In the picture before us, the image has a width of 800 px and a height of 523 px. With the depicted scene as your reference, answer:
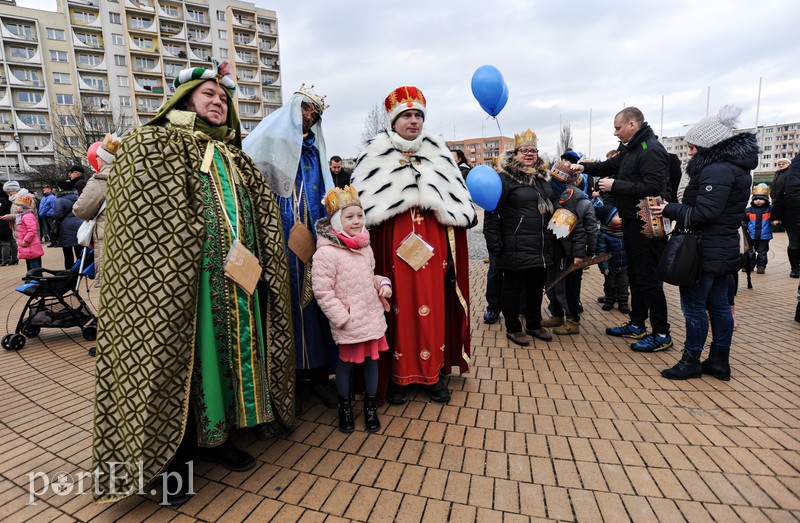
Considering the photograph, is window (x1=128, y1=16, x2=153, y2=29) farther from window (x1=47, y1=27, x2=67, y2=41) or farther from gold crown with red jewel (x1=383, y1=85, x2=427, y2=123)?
gold crown with red jewel (x1=383, y1=85, x2=427, y2=123)

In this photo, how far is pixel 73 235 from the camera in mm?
8234

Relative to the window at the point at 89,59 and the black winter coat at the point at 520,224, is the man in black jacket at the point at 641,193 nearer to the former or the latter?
the black winter coat at the point at 520,224

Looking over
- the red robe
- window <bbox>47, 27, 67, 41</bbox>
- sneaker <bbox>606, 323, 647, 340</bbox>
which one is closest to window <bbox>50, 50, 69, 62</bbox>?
window <bbox>47, 27, 67, 41</bbox>

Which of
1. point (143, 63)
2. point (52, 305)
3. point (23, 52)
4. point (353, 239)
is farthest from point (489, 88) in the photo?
point (23, 52)

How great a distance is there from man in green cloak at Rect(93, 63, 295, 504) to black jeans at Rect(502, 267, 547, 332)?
264cm

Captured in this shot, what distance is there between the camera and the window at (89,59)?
143 feet

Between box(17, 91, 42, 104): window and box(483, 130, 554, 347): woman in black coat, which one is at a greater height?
box(17, 91, 42, 104): window

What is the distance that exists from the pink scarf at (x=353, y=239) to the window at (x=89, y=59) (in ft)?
184

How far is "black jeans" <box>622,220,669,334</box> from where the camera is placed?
417cm

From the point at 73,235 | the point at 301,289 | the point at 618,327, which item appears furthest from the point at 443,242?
the point at 73,235

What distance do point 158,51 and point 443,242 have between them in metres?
55.9

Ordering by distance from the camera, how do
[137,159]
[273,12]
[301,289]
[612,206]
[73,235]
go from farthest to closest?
[273,12] < [73,235] < [612,206] < [301,289] < [137,159]

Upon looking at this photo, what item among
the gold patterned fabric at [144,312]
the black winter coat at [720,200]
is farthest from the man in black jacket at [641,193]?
the gold patterned fabric at [144,312]

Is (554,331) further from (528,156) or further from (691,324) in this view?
(528,156)
